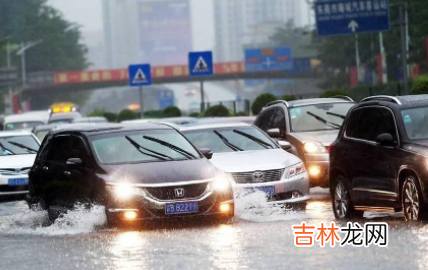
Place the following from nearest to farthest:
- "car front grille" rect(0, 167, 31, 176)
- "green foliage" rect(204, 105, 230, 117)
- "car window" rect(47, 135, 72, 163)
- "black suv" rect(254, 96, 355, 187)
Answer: "car window" rect(47, 135, 72, 163)
"black suv" rect(254, 96, 355, 187)
"car front grille" rect(0, 167, 31, 176)
"green foliage" rect(204, 105, 230, 117)

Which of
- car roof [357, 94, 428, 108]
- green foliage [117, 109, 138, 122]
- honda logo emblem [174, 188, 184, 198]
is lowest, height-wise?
green foliage [117, 109, 138, 122]

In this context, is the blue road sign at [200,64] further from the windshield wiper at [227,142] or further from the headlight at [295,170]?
the headlight at [295,170]

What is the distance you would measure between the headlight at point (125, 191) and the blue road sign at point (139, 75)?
106ft

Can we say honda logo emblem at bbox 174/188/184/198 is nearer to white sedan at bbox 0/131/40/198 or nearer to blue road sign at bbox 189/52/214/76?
white sedan at bbox 0/131/40/198

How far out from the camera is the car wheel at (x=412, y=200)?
48.5 feet

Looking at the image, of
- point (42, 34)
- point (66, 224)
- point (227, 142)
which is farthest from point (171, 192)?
point (42, 34)

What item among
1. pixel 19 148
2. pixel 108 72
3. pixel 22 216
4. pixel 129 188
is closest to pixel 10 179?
pixel 19 148

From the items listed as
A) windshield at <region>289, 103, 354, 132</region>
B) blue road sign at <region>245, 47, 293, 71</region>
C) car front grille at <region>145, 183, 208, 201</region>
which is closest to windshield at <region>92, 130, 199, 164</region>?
car front grille at <region>145, 183, 208, 201</region>

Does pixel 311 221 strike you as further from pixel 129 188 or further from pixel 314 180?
pixel 314 180

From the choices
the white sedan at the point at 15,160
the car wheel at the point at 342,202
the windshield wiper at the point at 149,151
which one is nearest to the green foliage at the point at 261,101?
the white sedan at the point at 15,160

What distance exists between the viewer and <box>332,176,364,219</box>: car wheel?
16656 millimetres

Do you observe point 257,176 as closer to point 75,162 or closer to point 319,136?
point 75,162

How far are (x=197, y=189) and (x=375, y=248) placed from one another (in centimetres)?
430

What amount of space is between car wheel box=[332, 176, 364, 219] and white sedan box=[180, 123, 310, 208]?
142 cm
